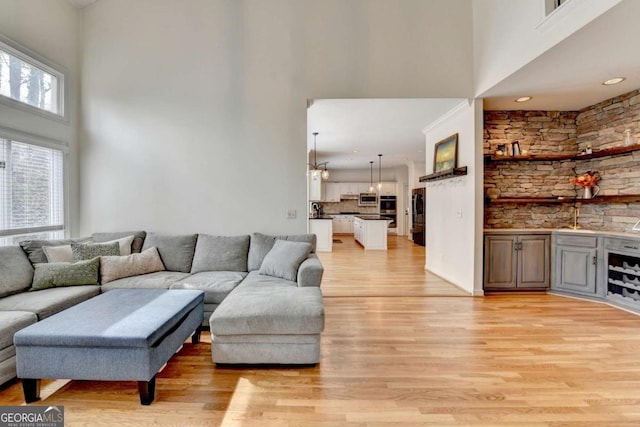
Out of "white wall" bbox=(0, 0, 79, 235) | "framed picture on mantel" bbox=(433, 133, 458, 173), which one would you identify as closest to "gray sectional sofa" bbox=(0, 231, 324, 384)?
"white wall" bbox=(0, 0, 79, 235)

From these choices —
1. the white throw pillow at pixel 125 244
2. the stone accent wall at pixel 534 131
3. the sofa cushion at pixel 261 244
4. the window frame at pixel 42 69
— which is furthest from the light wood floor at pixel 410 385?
the window frame at pixel 42 69

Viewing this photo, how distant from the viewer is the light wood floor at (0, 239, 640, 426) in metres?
1.80

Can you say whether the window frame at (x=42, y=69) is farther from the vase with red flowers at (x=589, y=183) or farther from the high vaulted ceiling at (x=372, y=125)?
the vase with red flowers at (x=589, y=183)

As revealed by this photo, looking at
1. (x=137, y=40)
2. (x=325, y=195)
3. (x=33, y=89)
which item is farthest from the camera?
Answer: (x=325, y=195)

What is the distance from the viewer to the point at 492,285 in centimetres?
428

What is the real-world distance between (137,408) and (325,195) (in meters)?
10.5

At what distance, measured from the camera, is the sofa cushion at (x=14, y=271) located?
8.57ft

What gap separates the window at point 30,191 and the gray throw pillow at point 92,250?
615 mm

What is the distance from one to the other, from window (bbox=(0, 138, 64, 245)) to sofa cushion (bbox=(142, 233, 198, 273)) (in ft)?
3.74

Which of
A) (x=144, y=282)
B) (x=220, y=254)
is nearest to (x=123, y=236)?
(x=144, y=282)

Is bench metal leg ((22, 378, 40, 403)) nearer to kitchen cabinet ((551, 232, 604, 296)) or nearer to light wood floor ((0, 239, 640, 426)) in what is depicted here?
light wood floor ((0, 239, 640, 426))

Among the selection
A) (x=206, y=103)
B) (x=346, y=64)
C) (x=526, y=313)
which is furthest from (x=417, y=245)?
(x=206, y=103)

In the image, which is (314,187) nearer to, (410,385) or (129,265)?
(129,265)

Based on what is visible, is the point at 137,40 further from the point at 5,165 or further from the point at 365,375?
the point at 365,375
